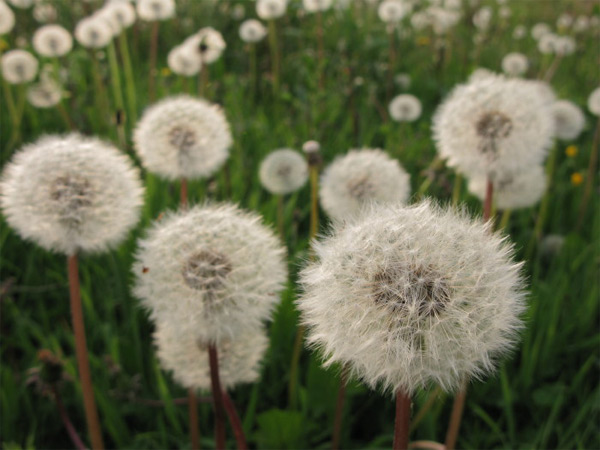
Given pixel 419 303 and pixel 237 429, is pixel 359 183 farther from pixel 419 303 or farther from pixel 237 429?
pixel 419 303

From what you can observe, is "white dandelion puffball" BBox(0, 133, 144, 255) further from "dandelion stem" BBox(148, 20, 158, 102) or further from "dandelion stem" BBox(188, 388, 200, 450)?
"dandelion stem" BBox(148, 20, 158, 102)

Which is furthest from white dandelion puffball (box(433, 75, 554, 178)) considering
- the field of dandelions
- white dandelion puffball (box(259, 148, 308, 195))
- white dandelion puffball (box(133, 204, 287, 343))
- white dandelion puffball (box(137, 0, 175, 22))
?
white dandelion puffball (box(137, 0, 175, 22))

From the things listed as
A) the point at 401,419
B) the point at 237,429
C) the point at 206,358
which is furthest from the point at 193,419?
the point at 401,419

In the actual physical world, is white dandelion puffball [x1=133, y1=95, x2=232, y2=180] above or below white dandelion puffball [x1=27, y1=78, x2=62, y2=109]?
below

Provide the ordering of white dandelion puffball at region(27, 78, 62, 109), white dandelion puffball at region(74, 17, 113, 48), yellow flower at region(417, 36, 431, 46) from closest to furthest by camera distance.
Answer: white dandelion puffball at region(27, 78, 62, 109), white dandelion puffball at region(74, 17, 113, 48), yellow flower at region(417, 36, 431, 46)

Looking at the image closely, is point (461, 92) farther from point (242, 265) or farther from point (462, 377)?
point (462, 377)

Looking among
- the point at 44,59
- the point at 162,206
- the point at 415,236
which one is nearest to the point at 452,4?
the point at 44,59
